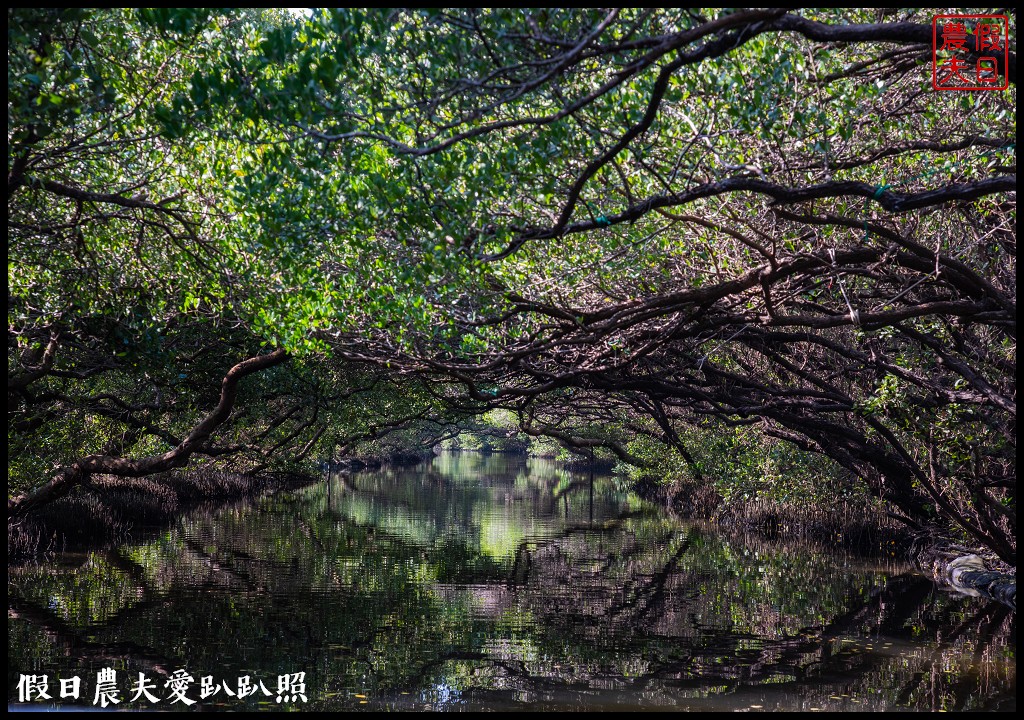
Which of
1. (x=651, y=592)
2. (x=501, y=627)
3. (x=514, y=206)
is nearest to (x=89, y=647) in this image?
(x=501, y=627)

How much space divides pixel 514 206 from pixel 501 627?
228 inches

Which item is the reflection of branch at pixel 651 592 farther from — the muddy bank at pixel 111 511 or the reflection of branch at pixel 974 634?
A: the muddy bank at pixel 111 511

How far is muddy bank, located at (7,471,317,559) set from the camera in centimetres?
1705

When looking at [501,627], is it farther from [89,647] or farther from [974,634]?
[974,634]

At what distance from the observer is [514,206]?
903 cm

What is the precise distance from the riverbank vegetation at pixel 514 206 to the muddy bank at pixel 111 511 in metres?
2.28

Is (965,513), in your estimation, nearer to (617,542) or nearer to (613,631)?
(613,631)

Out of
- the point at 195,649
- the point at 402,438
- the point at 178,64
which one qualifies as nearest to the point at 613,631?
the point at 195,649

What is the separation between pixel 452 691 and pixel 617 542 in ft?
42.7

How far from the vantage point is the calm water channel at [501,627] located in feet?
28.1

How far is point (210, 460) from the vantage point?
87.7ft

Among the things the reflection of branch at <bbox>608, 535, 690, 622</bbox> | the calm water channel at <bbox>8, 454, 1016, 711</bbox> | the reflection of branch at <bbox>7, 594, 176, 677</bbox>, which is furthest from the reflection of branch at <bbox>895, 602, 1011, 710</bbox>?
the reflection of branch at <bbox>7, 594, 176, 677</bbox>

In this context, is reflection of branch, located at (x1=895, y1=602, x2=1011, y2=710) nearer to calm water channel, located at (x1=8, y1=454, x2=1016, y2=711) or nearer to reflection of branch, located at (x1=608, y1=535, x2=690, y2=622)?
calm water channel, located at (x1=8, y1=454, x2=1016, y2=711)

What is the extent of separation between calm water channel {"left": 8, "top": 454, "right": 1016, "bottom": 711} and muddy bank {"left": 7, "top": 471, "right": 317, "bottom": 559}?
97cm
